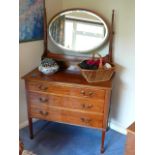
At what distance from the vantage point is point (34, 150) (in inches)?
85.1

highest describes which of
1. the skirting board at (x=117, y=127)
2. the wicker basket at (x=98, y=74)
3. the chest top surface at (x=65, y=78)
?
the wicker basket at (x=98, y=74)

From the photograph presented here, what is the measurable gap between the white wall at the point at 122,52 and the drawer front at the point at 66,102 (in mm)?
495

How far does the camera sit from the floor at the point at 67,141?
85.9 inches

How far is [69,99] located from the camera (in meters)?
2.08

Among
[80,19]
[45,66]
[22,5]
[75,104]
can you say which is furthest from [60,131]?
[22,5]

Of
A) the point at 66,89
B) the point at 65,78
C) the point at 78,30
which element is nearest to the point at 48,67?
the point at 65,78

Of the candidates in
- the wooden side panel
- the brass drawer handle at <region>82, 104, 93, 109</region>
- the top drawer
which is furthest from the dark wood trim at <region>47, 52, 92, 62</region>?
the wooden side panel

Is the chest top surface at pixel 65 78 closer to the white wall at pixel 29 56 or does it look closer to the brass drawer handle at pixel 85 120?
the white wall at pixel 29 56

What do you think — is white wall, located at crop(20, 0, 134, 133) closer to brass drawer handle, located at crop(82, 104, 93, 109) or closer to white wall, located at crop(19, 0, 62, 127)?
white wall, located at crop(19, 0, 62, 127)

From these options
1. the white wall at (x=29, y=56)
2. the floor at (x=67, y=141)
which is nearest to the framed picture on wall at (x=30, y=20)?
the white wall at (x=29, y=56)

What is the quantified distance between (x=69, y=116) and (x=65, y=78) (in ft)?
1.25
